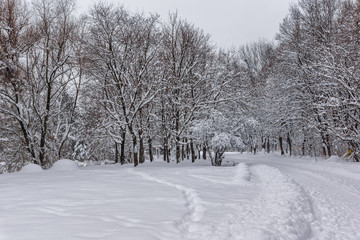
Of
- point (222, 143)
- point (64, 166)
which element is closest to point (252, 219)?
point (64, 166)

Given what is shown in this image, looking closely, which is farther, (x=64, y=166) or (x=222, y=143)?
(x=222, y=143)

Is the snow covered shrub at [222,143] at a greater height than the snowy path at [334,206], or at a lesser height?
greater

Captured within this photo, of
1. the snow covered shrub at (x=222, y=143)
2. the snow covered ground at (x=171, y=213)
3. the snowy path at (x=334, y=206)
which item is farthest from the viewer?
the snow covered shrub at (x=222, y=143)

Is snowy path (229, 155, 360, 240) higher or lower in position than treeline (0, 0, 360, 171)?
lower

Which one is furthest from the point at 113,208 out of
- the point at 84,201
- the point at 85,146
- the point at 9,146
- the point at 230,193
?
the point at 85,146

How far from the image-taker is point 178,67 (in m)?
22.3

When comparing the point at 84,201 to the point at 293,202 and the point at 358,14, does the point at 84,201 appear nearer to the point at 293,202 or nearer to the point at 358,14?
the point at 293,202

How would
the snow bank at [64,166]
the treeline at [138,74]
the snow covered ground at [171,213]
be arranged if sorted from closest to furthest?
the snow covered ground at [171,213] < the snow bank at [64,166] < the treeline at [138,74]

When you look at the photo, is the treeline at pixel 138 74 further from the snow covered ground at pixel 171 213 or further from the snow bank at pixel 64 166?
the snow covered ground at pixel 171 213

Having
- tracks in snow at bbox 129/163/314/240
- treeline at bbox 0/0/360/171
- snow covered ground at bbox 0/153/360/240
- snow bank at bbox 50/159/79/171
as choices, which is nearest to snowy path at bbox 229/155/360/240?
snow covered ground at bbox 0/153/360/240

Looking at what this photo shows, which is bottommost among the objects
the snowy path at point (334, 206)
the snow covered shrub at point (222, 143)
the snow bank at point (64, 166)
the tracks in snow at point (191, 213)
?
the snowy path at point (334, 206)

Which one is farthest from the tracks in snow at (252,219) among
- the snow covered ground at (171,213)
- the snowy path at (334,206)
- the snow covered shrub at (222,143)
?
the snow covered shrub at (222,143)

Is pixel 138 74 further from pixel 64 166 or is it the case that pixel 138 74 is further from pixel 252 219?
pixel 252 219

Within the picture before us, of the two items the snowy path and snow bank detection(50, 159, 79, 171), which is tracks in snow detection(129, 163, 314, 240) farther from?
snow bank detection(50, 159, 79, 171)
